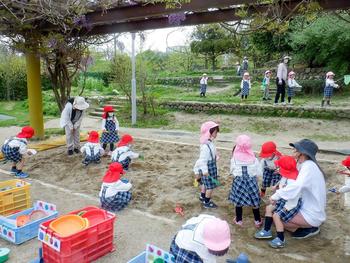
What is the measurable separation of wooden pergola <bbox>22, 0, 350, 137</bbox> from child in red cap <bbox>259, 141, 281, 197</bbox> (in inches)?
77.4

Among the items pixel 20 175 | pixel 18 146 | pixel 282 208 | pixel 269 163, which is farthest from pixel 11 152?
pixel 282 208

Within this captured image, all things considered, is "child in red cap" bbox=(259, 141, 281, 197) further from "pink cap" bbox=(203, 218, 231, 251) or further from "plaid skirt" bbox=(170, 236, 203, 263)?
"pink cap" bbox=(203, 218, 231, 251)

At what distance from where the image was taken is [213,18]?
22.0ft

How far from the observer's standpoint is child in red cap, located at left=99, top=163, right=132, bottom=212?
200 inches

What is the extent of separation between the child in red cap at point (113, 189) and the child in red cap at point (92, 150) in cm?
233

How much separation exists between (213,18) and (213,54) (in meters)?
23.1

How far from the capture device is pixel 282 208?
4.23 m

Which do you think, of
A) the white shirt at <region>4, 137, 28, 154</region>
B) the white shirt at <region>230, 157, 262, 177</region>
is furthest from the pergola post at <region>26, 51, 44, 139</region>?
the white shirt at <region>230, 157, 262, 177</region>

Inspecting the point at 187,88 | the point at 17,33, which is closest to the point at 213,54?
the point at 187,88

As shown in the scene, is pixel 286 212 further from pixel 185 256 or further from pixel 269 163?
pixel 185 256

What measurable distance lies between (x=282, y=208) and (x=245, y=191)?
19.8 inches

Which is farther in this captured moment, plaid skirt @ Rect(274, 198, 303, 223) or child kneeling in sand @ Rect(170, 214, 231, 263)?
plaid skirt @ Rect(274, 198, 303, 223)

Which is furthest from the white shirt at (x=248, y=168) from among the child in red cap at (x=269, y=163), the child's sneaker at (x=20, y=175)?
the child's sneaker at (x=20, y=175)

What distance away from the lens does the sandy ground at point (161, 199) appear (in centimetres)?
408
